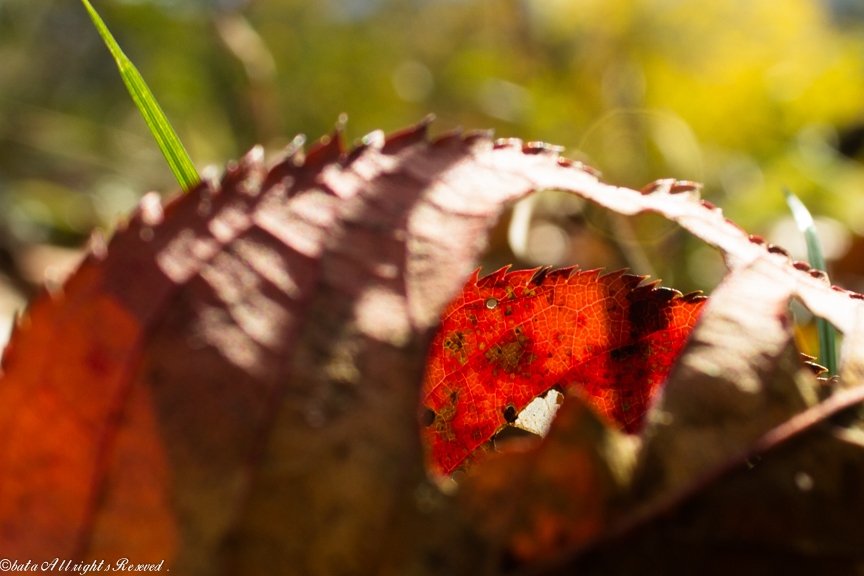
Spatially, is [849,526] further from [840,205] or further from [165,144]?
[840,205]

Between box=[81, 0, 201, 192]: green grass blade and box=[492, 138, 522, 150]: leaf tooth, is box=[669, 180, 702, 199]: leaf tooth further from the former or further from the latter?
box=[81, 0, 201, 192]: green grass blade

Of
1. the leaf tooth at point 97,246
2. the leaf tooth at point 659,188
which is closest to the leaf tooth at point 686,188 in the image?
the leaf tooth at point 659,188

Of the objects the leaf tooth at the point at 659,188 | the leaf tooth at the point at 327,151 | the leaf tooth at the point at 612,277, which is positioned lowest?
the leaf tooth at the point at 612,277

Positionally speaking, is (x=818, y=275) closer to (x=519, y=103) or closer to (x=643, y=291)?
(x=643, y=291)

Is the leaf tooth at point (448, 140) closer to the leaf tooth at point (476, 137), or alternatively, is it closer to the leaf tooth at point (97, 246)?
the leaf tooth at point (476, 137)

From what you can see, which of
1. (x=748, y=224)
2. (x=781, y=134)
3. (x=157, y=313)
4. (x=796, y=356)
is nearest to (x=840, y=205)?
(x=748, y=224)

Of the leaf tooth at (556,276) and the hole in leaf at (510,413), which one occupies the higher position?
the leaf tooth at (556,276)

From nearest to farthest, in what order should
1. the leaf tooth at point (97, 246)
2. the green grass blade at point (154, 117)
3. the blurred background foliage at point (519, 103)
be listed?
the leaf tooth at point (97, 246), the green grass blade at point (154, 117), the blurred background foliage at point (519, 103)

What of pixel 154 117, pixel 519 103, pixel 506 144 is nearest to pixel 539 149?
pixel 506 144

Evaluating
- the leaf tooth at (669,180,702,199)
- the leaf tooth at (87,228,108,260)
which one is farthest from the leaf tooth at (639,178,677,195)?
the leaf tooth at (87,228,108,260)
